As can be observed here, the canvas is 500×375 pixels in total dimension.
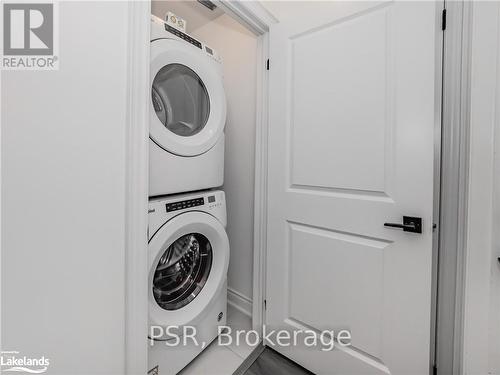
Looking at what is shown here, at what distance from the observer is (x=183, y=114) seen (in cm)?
134

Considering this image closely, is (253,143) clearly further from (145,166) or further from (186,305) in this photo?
(186,305)

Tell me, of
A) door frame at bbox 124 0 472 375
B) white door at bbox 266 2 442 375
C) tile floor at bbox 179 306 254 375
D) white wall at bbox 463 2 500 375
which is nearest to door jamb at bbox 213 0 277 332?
white door at bbox 266 2 442 375

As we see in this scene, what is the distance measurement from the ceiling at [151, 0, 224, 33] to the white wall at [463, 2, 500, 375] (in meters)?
1.58

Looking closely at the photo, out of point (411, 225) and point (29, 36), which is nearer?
point (29, 36)

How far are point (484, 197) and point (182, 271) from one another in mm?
1424

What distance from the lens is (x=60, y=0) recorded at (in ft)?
2.34

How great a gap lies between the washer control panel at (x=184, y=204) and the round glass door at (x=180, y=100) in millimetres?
358

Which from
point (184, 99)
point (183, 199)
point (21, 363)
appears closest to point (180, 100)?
point (184, 99)

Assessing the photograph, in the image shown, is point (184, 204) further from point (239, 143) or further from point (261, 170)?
point (239, 143)

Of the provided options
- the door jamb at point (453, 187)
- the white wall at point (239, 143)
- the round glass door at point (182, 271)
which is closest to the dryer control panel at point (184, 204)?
the round glass door at point (182, 271)

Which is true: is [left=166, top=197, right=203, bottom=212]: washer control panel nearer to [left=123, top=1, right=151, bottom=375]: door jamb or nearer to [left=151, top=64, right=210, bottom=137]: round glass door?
[left=123, top=1, right=151, bottom=375]: door jamb

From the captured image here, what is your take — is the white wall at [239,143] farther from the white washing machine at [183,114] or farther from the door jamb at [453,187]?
the door jamb at [453,187]

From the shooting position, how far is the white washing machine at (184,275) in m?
1.09

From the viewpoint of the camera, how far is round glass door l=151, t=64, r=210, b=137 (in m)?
1.22
